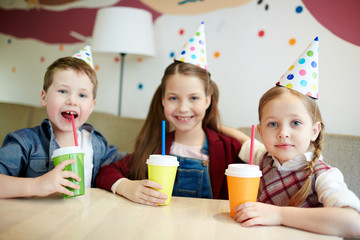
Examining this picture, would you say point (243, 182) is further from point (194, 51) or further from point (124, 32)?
point (124, 32)

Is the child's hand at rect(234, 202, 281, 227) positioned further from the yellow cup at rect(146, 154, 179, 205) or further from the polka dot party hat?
the polka dot party hat

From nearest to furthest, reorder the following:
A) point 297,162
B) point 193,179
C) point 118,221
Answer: point 118,221
point 297,162
point 193,179

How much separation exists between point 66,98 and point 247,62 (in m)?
1.27

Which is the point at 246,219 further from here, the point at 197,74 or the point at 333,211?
the point at 197,74

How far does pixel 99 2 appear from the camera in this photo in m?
2.68

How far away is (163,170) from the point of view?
1.03 meters

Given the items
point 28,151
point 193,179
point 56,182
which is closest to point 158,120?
point 193,179

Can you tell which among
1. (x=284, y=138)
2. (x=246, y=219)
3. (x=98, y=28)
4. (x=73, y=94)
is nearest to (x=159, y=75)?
(x=98, y=28)

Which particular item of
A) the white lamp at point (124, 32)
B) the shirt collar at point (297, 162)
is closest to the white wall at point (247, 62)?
the white lamp at point (124, 32)

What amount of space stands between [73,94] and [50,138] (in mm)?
206

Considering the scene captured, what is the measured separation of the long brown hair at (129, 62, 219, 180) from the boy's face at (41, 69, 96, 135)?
0.34m

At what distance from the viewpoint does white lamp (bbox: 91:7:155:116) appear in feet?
7.20

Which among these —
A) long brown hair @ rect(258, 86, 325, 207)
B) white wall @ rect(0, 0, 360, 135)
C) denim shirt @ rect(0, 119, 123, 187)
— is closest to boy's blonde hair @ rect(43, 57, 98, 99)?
denim shirt @ rect(0, 119, 123, 187)

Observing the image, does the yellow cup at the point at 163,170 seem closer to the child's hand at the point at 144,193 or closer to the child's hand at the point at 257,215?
the child's hand at the point at 144,193
